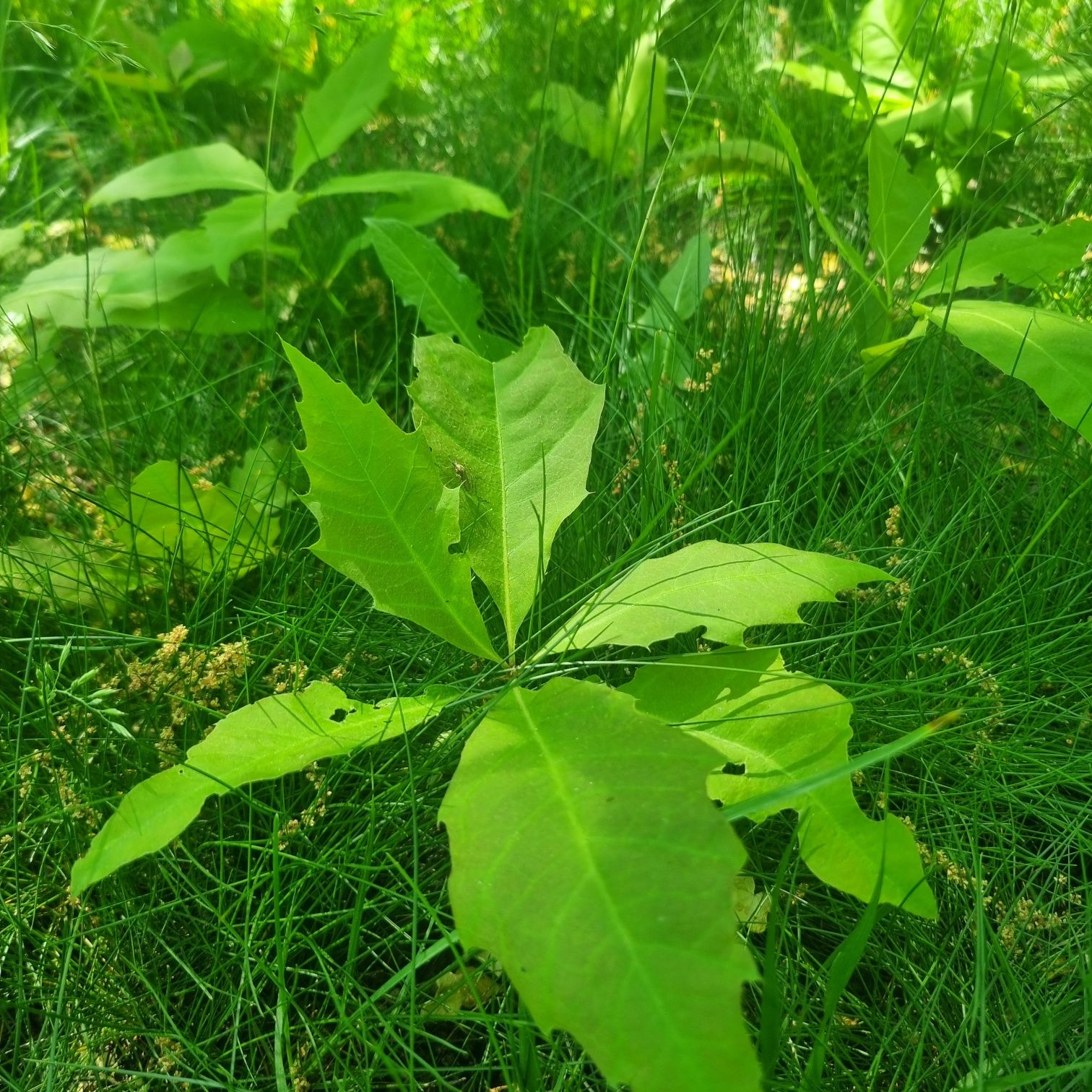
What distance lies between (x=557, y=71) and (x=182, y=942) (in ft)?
7.53

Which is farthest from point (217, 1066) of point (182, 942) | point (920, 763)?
point (920, 763)

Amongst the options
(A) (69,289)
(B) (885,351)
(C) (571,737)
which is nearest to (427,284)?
(A) (69,289)

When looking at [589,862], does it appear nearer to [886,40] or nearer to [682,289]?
[682,289]

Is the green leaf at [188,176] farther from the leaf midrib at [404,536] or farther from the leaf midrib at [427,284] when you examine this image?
the leaf midrib at [404,536]

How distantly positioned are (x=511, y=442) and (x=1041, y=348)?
0.77 metres

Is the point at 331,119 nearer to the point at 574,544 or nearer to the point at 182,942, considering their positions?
the point at 574,544

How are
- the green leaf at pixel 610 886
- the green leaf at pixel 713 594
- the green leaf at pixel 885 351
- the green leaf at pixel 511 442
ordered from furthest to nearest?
1. the green leaf at pixel 885 351
2. the green leaf at pixel 511 442
3. the green leaf at pixel 713 594
4. the green leaf at pixel 610 886

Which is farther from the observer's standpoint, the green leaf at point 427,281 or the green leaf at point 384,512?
A: the green leaf at point 427,281

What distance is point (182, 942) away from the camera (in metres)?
1.17

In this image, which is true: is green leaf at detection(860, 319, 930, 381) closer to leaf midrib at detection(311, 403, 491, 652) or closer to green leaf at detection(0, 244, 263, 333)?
leaf midrib at detection(311, 403, 491, 652)

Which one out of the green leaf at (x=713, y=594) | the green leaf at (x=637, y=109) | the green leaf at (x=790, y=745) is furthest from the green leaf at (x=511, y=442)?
the green leaf at (x=637, y=109)

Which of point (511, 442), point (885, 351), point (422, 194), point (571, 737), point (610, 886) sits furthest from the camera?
point (422, 194)

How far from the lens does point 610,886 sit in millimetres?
872

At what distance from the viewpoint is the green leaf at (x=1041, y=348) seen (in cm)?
141
